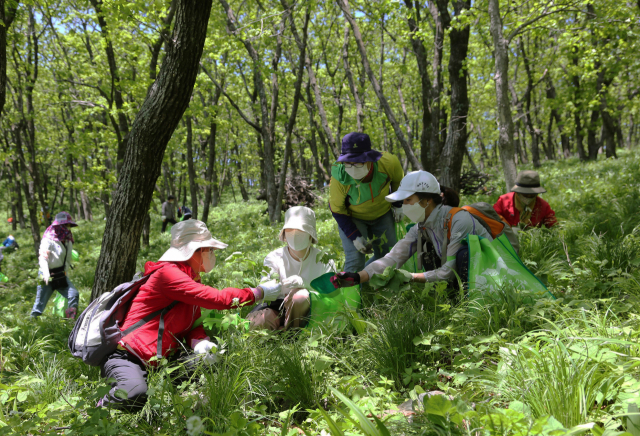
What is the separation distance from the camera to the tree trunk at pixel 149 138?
12.1 ft

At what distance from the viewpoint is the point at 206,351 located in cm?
273

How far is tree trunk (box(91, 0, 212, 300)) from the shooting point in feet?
12.1

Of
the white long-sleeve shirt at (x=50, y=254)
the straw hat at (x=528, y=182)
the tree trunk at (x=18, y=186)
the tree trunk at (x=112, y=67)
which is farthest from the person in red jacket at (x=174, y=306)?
the tree trunk at (x=18, y=186)

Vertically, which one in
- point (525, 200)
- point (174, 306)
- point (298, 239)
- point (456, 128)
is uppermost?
point (456, 128)

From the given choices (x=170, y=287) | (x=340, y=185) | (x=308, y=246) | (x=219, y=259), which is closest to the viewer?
(x=170, y=287)

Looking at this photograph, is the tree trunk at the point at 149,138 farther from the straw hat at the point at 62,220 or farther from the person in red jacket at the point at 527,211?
the person in red jacket at the point at 527,211

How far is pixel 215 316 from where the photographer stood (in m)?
3.13

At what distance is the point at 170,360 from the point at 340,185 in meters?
2.27

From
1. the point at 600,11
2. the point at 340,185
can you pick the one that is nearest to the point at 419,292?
the point at 340,185

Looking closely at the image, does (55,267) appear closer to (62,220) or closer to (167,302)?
(62,220)

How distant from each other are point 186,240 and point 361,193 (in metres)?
1.83

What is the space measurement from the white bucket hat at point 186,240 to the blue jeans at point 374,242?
1537 mm

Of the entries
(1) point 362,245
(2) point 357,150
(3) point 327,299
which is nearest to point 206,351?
(3) point 327,299

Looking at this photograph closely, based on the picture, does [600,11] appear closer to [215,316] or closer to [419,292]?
[419,292]
